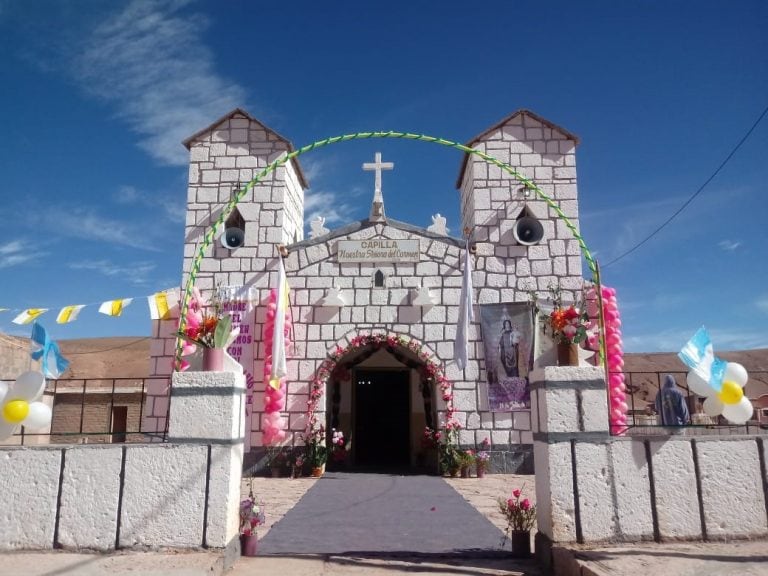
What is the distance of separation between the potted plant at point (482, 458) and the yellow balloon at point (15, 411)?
25.7ft

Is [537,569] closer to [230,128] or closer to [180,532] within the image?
[180,532]

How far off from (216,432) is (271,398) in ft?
21.5

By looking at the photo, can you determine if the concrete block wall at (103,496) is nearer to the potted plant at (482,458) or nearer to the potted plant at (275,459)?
the potted plant at (275,459)

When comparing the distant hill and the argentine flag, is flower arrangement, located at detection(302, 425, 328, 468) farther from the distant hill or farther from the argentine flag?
the distant hill

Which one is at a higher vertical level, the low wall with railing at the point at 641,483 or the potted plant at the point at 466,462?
the low wall with railing at the point at 641,483

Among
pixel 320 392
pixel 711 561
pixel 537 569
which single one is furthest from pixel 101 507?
pixel 320 392

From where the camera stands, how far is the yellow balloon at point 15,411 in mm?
4707

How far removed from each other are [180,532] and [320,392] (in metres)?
6.97

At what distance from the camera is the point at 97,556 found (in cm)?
414

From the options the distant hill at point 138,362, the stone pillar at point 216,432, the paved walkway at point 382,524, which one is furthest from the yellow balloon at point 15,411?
the distant hill at point 138,362

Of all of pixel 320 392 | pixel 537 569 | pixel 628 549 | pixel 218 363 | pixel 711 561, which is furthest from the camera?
pixel 320 392

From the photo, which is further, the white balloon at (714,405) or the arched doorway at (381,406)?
the arched doorway at (381,406)

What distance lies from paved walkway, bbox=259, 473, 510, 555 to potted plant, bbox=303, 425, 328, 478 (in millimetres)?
1522

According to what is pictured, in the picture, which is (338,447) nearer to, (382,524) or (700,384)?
(382,524)
